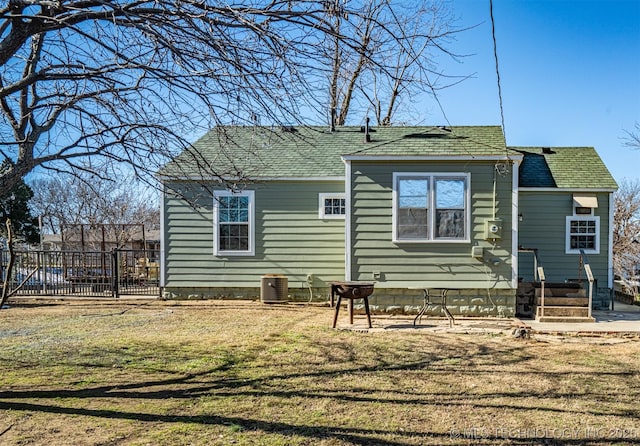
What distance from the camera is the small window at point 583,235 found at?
1180 cm

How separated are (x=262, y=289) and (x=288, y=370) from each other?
5834mm

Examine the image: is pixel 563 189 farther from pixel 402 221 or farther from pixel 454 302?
pixel 402 221

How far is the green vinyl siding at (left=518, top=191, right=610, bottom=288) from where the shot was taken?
11805 mm

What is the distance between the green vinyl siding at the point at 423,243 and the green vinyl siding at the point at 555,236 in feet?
8.57

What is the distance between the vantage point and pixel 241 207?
11.9 meters

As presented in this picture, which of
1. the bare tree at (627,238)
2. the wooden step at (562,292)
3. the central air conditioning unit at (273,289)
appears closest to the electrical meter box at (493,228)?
the wooden step at (562,292)

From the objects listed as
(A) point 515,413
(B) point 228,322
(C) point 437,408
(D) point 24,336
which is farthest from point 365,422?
(D) point 24,336

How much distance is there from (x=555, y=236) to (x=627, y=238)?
7574 millimetres

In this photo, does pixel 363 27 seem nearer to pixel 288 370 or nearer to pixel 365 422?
pixel 365 422

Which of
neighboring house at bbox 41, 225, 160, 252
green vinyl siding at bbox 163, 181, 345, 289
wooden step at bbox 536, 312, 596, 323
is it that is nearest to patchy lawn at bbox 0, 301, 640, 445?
wooden step at bbox 536, 312, 596, 323

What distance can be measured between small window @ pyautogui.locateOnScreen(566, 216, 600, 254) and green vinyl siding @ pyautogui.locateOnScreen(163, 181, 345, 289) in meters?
5.62

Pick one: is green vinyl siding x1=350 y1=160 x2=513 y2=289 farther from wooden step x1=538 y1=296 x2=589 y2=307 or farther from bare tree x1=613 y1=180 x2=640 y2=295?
bare tree x1=613 y1=180 x2=640 y2=295

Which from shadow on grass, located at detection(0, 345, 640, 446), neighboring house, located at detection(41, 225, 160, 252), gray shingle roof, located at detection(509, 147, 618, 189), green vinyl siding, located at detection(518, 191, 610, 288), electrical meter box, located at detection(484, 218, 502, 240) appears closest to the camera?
shadow on grass, located at detection(0, 345, 640, 446)

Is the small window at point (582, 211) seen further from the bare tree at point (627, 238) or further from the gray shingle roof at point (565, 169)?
the bare tree at point (627, 238)
